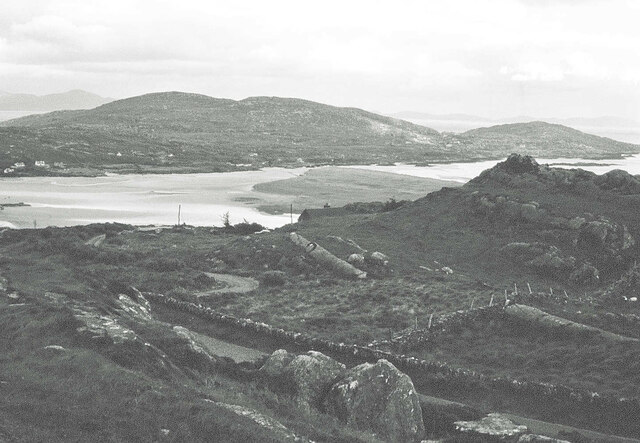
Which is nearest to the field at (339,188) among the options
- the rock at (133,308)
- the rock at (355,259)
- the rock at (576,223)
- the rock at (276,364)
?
the rock at (355,259)

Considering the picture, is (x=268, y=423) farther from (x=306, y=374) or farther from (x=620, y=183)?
(x=620, y=183)

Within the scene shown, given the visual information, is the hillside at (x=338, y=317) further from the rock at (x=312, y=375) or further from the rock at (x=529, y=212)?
the rock at (x=529, y=212)

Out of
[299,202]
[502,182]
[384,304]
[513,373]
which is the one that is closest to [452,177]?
[299,202]

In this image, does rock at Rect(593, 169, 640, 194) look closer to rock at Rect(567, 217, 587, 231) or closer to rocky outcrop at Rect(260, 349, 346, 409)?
rock at Rect(567, 217, 587, 231)

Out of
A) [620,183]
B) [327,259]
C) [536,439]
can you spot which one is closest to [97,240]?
[327,259]

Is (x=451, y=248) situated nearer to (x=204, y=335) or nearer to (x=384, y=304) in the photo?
(x=384, y=304)

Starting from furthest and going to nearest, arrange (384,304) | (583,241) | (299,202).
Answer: (299,202), (583,241), (384,304)
